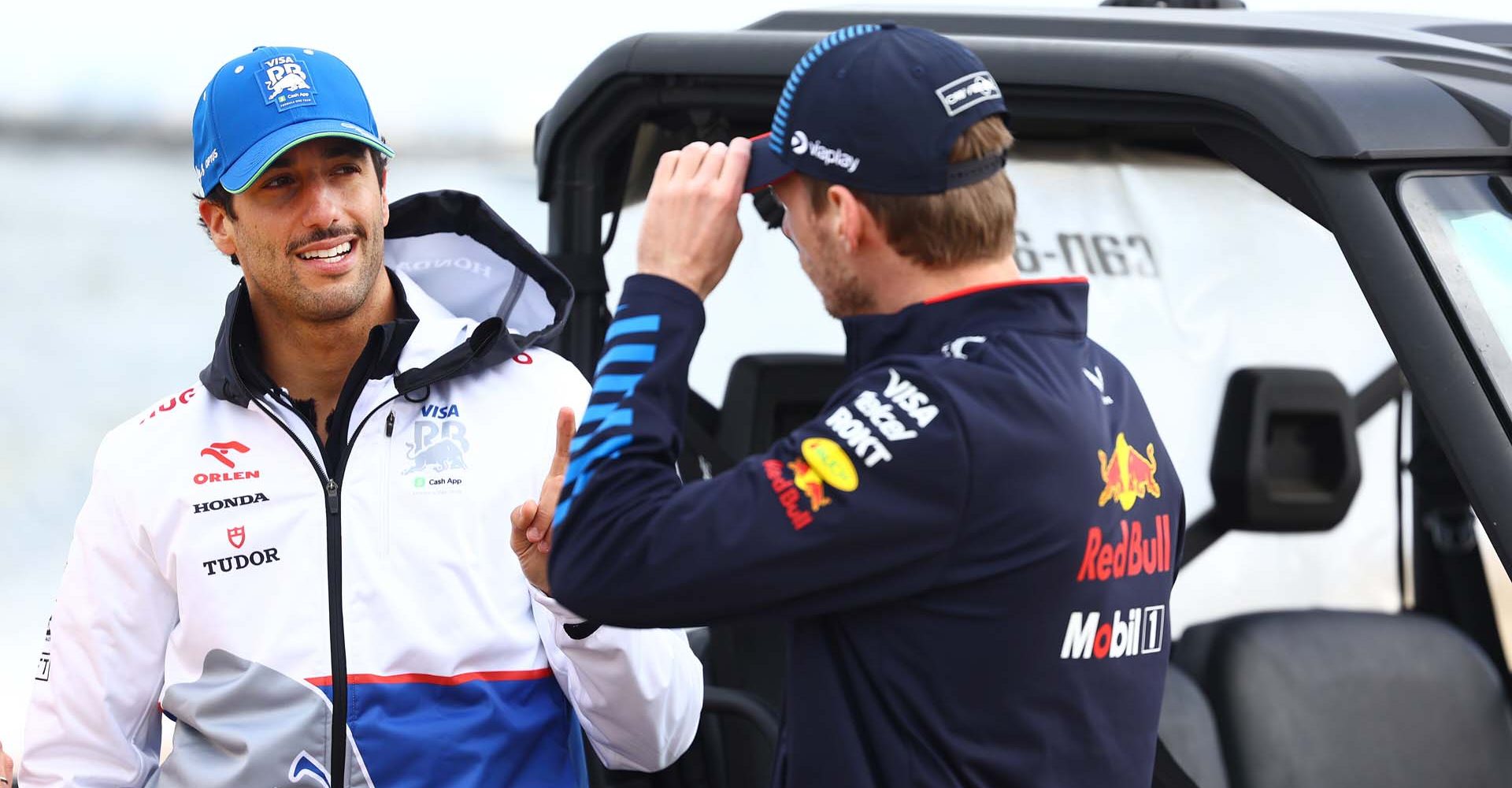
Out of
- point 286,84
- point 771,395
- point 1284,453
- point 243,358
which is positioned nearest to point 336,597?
point 243,358

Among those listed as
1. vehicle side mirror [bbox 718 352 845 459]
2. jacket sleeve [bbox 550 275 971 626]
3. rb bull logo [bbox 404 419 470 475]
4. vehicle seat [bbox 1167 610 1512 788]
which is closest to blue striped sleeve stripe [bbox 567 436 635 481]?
jacket sleeve [bbox 550 275 971 626]

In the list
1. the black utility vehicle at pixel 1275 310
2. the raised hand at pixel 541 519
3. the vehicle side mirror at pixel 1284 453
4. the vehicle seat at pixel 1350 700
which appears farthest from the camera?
the vehicle side mirror at pixel 1284 453

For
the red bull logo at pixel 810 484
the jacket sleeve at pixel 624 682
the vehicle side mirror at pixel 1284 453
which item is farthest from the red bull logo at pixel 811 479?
the vehicle side mirror at pixel 1284 453

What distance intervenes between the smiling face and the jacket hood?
0.16 feet

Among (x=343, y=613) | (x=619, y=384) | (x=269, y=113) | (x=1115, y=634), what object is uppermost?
(x=269, y=113)

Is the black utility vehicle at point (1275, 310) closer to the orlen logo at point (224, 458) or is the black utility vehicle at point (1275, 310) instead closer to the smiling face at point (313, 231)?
the smiling face at point (313, 231)

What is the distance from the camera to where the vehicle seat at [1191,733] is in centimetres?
221

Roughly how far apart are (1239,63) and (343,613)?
0.95 metres

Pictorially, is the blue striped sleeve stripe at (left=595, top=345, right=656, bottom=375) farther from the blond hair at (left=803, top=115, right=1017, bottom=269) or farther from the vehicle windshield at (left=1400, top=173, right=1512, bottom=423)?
the vehicle windshield at (left=1400, top=173, right=1512, bottom=423)

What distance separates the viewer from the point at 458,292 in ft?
5.90

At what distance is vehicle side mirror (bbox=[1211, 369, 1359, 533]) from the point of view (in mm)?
2586

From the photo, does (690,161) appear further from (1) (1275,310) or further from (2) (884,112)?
(1) (1275,310)

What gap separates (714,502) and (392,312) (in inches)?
29.1

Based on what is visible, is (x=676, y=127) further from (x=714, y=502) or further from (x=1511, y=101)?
(x=714, y=502)
